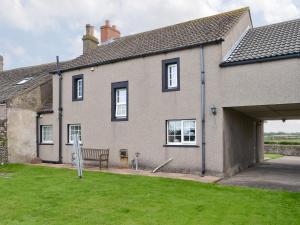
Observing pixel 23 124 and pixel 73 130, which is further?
pixel 23 124

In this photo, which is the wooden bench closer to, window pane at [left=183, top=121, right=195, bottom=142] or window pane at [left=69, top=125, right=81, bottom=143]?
window pane at [left=69, top=125, right=81, bottom=143]

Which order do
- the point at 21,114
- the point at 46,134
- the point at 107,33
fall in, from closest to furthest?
the point at 21,114 < the point at 46,134 < the point at 107,33

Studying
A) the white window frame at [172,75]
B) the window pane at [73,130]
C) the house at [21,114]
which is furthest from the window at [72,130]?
the white window frame at [172,75]

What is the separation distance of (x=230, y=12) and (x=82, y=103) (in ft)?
32.3

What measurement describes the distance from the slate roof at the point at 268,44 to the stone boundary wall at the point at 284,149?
17322 mm

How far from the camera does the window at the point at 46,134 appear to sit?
2102cm

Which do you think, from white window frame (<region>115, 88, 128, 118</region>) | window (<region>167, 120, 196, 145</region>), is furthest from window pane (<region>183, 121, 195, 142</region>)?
white window frame (<region>115, 88, 128, 118</region>)

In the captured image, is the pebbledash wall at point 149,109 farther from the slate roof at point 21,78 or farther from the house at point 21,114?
the slate roof at point 21,78

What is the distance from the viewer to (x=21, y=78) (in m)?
24.6

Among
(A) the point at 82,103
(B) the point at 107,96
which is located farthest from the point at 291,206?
(A) the point at 82,103

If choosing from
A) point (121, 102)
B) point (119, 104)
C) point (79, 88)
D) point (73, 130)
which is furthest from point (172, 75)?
point (73, 130)

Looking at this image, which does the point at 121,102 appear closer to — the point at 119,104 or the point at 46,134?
the point at 119,104

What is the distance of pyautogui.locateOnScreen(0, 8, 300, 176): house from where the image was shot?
45.2ft

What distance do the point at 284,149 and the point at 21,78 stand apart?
80.6 ft
